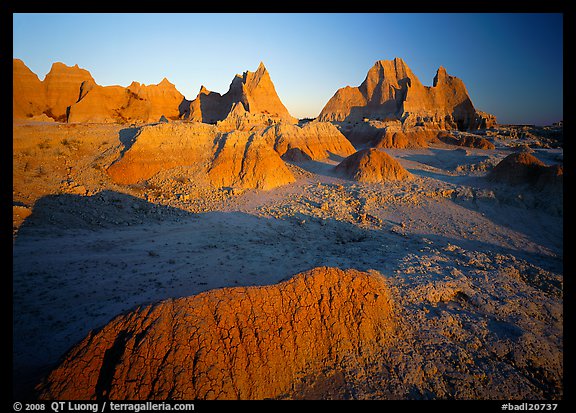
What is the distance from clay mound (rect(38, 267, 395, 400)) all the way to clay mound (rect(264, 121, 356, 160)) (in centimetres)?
2020

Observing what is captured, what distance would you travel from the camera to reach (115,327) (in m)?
3.42

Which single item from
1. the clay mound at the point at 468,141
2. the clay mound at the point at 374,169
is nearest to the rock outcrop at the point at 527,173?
the clay mound at the point at 374,169

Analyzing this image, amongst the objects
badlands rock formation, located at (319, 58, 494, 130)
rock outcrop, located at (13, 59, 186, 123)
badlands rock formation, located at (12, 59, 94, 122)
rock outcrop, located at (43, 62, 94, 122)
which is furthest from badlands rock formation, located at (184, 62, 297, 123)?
badlands rock formation, located at (319, 58, 494, 130)

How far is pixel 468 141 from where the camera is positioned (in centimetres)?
3441

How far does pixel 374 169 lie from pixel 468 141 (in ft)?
83.4

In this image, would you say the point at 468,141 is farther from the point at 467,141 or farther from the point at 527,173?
the point at 527,173

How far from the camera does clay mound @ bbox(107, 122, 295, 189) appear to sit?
45.1ft

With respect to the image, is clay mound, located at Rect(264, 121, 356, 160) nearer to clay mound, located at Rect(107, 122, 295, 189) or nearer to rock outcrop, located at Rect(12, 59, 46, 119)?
clay mound, located at Rect(107, 122, 295, 189)

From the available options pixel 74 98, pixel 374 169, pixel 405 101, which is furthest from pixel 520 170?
pixel 74 98

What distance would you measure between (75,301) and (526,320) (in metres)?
8.27
